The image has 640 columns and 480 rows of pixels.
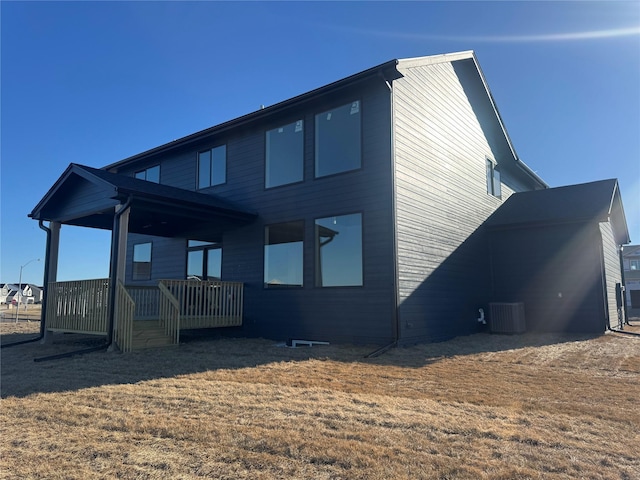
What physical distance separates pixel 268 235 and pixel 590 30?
8699 millimetres

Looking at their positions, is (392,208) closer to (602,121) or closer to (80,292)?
(80,292)

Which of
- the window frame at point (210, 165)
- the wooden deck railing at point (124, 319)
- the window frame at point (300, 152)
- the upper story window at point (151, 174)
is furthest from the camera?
the upper story window at point (151, 174)

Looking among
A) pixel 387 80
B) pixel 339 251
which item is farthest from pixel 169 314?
pixel 387 80

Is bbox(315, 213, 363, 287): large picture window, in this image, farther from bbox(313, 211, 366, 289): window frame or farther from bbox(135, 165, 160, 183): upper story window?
bbox(135, 165, 160, 183): upper story window

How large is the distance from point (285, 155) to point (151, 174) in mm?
5941

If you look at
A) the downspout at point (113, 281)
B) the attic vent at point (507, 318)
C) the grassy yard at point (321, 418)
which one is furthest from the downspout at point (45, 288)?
the attic vent at point (507, 318)

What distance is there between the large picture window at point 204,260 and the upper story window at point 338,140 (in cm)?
398

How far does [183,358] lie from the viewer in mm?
7707

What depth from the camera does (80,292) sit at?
32.7 ft

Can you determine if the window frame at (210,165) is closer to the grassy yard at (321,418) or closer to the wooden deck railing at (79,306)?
the wooden deck railing at (79,306)

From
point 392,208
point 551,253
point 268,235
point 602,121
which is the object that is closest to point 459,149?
point 551,253

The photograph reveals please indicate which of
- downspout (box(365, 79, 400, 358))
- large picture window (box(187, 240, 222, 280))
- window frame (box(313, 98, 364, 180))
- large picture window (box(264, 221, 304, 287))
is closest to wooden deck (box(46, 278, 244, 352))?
large picture window (box(264, 221, 304, 287))

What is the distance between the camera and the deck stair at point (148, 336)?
8.73 meters

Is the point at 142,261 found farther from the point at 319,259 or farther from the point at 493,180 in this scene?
the point at 493,180
